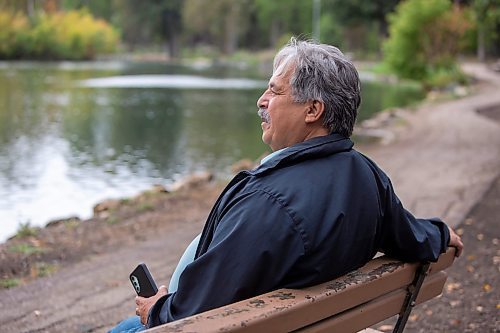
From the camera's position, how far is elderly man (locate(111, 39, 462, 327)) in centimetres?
197

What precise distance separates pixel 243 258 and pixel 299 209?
20 cm

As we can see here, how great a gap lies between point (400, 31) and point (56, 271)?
31341 mm

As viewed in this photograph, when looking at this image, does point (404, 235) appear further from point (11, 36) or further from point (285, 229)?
point (11, 36)

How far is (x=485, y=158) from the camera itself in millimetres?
11516

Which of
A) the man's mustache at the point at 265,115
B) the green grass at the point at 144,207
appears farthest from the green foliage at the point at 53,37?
the man's mustache at the point at 265,115

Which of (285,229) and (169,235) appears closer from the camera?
(285,229)

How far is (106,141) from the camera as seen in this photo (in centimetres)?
1700

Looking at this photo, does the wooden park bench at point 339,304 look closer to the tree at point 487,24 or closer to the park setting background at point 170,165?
the park setting background at point 170,165

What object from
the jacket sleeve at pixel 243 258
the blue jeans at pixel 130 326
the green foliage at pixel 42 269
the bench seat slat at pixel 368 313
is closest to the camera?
the jacket sleeve at pixel 243 258

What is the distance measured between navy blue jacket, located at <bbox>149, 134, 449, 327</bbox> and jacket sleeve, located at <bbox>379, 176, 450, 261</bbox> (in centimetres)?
11

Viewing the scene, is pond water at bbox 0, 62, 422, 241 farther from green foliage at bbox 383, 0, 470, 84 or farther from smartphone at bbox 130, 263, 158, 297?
smartphone at bbox 130, 263, 158, 297

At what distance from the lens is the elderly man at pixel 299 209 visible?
1973 millimetres

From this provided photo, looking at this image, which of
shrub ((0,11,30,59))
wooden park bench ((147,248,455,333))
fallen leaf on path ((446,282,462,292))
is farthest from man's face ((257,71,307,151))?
shrub ((0,11,30,59))

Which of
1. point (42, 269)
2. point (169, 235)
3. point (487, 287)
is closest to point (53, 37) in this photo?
point (169, 235)
